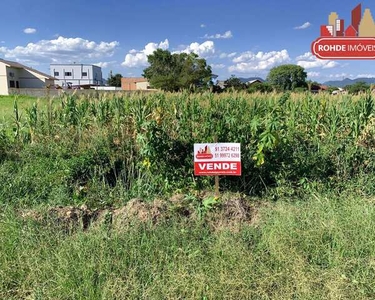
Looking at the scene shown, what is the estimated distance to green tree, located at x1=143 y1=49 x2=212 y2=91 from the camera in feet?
141

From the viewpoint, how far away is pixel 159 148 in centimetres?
384

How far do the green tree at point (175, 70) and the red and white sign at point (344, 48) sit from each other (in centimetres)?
3527

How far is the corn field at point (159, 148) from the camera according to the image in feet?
12.6

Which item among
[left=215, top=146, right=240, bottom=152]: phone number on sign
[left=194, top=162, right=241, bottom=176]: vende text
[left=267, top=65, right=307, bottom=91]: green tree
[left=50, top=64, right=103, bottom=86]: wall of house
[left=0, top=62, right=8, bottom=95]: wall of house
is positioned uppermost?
[left=50, top=64, right=103, bottom=86]: wall of house

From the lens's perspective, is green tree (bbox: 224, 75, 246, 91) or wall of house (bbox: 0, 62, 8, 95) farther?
wall of house (bbox: 0, 62, 8, 95)

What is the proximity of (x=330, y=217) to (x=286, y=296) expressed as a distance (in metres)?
1.13

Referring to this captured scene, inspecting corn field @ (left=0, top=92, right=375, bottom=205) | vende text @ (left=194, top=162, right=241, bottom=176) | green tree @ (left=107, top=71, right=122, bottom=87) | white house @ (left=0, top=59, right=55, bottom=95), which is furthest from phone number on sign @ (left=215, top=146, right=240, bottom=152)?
green tree @ (left=107, top=71, right=122, bottom=87)

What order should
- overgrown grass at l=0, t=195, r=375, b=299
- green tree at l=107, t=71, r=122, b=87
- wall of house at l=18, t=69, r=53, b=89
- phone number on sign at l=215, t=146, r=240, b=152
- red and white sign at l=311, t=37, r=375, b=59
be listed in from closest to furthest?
overgrown grass at l=0, t=195, r=375, b=299 < phone number on sign at l=215, t=146, r=240, b=152 < red and white sign at l=311, t=37, r=375, b=59 < wall of house at l=18, t=69, r=53, b=89 < green tree at l=107, t=71, r=122, b=87

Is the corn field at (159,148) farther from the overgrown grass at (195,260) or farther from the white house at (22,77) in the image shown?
the white house at (22,77)

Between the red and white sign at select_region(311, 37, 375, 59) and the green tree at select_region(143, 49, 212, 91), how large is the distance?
35.3 meters

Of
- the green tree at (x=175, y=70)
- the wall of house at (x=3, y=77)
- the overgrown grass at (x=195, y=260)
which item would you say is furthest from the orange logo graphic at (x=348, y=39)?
the wall of house at (x=3, y=77)

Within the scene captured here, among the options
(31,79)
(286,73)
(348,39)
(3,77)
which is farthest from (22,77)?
(348,39)

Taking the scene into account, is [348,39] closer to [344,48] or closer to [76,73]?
[344,48]

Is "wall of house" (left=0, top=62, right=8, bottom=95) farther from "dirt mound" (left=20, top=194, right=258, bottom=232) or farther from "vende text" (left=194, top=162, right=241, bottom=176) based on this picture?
"vende text" (left=194, top=162, right=241, bottom=176)
